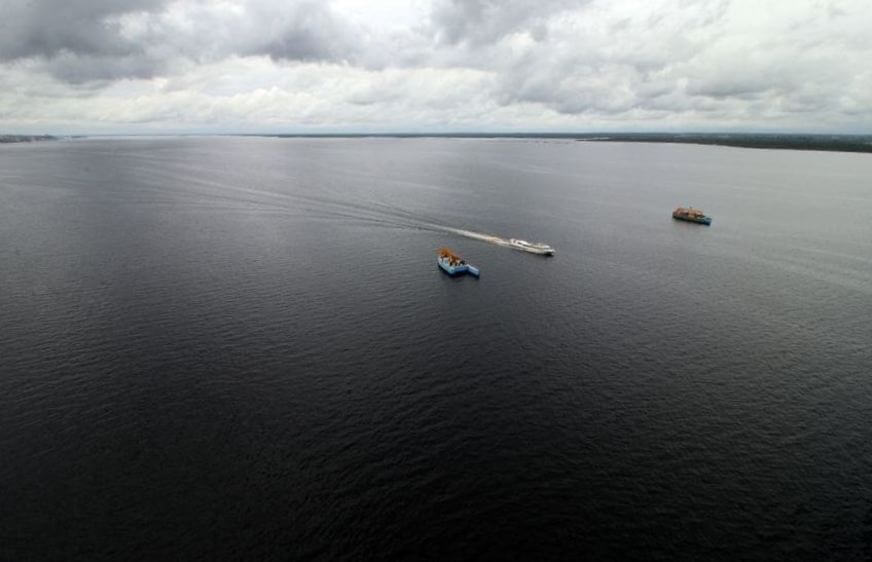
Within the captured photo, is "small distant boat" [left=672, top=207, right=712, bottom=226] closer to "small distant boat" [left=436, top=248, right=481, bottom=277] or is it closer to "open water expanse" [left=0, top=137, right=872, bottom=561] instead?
"open water expanse" [left=0, top=137, right=872, bottom=561]

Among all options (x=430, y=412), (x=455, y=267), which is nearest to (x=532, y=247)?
(x=455, y=267)

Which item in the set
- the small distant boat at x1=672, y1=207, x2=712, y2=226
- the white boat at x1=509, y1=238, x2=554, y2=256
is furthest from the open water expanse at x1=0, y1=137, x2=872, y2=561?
the small distant boat at x1=672, y1=207, x2=712, y2=226

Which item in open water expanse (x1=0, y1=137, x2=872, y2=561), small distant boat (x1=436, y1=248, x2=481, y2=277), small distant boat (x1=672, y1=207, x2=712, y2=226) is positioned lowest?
open water expanse (x1=0, y1=137, x2=872, y2=561)

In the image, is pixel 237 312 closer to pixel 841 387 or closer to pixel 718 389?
pixel 718 389

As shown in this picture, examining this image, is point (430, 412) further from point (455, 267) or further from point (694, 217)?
point (694, 217)

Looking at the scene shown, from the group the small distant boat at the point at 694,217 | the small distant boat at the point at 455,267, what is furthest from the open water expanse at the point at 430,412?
the small distant boat at the point at 694,217

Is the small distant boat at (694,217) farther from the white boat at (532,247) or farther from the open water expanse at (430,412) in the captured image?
the white boat at (532,247)
